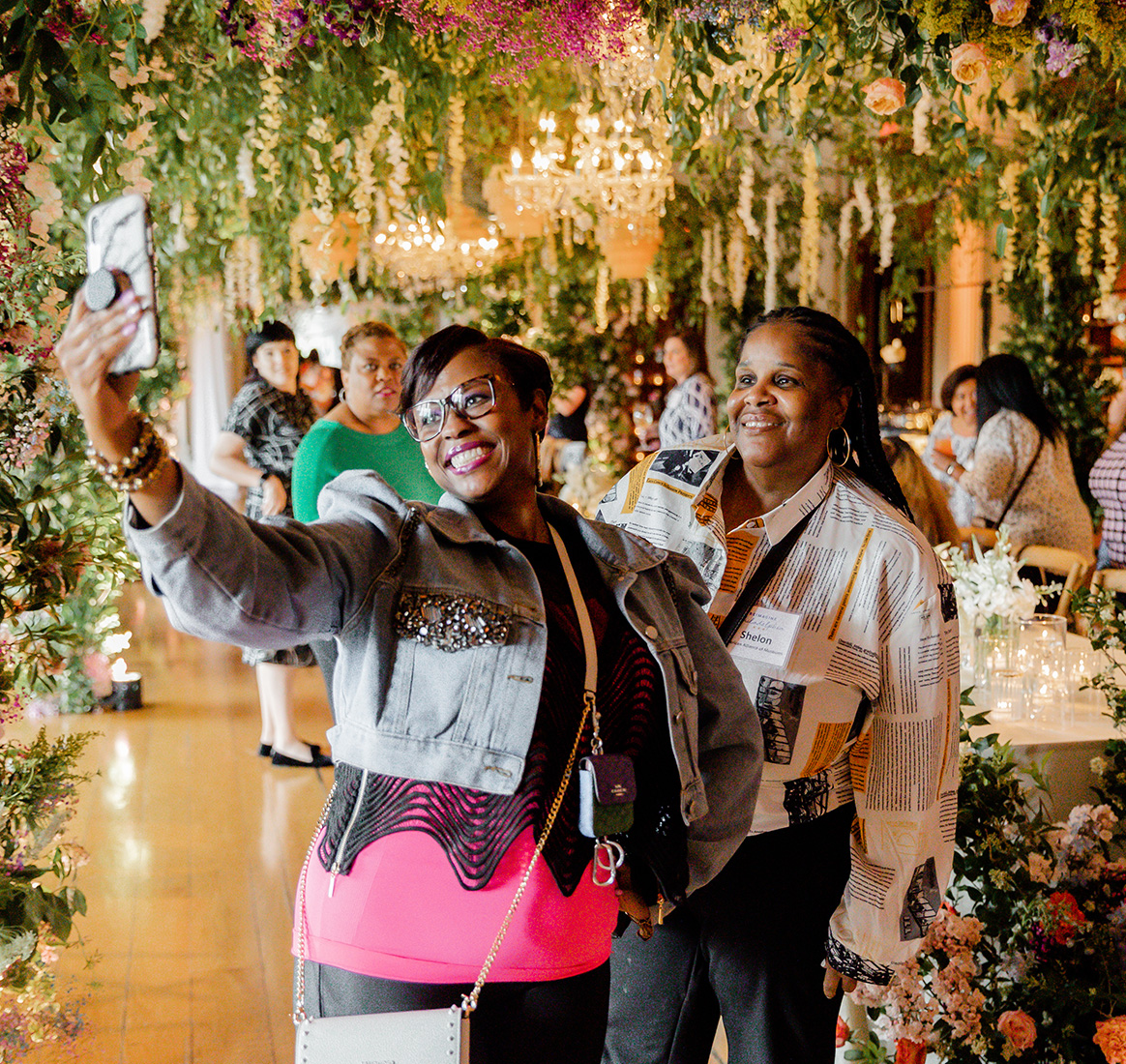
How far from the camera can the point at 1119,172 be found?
358cm

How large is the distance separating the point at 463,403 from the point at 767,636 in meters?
0.62

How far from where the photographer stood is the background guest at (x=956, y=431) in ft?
19.0

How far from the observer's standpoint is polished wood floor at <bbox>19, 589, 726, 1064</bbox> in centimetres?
264

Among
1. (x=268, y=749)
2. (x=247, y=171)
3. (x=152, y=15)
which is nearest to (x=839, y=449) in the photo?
(x=152, y=15)

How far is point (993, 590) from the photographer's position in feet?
8.89

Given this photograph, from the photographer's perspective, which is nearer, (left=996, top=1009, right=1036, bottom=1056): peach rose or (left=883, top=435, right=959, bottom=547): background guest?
(left=996, top=1009, right=1036, bottom=1056): peach rose

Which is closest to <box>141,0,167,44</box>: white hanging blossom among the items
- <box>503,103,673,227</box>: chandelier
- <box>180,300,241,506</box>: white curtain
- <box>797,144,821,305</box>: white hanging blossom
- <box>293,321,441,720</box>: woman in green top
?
<box>293,321,441,720</box>: woman in green top

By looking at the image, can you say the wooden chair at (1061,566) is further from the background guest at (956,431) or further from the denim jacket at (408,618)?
the denim jacket at (408,618)

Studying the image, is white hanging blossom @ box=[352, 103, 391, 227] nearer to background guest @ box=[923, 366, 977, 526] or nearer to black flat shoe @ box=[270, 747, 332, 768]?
black flat shoe @ box=[270, 747, 332, 768]

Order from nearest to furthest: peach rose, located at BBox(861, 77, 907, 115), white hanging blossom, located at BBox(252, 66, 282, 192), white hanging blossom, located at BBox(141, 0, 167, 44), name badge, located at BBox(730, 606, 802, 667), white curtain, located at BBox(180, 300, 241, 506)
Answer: name badge, located at BBox(730, 606, 802, 667) → peach rose, located at BBox(861, 77, 907, 115) → white hanging blossom, located at BBox(141, 0, 167, 44) → white hanging blossom, located at BBox(252, 66, 282, 192) → white curtain, located at BBox(180, 300, 241, 506)

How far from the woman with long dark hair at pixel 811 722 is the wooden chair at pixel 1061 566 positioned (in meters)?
2.20

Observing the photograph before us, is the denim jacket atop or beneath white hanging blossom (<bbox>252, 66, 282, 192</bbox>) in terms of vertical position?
beneath

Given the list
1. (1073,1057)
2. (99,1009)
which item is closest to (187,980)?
(99,1009)

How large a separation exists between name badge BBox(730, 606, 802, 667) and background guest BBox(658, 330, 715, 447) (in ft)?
12.7
